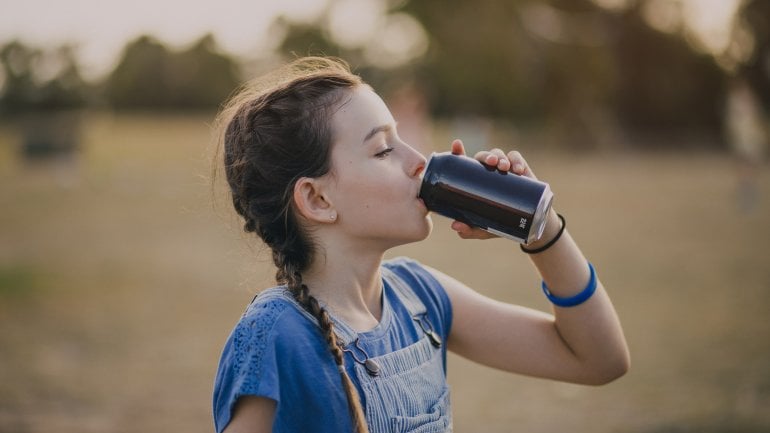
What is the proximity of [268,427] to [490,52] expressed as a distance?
30.9m

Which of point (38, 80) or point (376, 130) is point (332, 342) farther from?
point (38, 80)

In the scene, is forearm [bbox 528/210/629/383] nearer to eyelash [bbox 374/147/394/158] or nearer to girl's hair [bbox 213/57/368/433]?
eyelash [bbox 374/147/394/158]

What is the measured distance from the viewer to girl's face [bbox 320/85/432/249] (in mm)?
1896

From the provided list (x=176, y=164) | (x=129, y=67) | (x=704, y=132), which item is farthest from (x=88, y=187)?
(x=129, y=67)

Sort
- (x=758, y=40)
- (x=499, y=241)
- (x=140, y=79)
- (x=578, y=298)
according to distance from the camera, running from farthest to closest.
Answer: (x=140, y=79) → (x=758, y=40) → (x=499, y=241) → (x=578, y=298)

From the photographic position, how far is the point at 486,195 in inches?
74.4

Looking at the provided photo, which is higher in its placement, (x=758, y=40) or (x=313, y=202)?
(x=758, y=40)

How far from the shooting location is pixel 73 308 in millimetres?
7207

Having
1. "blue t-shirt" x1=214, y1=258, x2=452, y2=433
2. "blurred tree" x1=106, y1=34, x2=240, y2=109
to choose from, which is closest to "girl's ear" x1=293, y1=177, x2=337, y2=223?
"blue t-shirt" x1=214, y1=258, x2=452, y2=433

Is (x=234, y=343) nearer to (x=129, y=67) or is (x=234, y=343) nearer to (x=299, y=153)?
(x=299, y=153)

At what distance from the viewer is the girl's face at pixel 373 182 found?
6.22 ft

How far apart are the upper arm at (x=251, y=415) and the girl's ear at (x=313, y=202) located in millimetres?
511

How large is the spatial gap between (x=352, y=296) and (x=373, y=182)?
31cm

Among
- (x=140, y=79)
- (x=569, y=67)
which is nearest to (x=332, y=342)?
(x=569, y=67)
